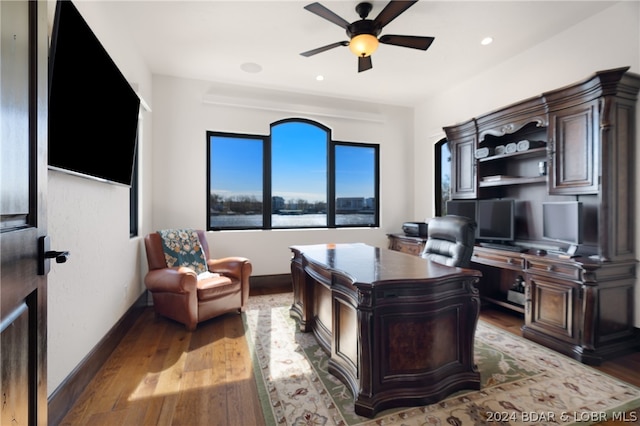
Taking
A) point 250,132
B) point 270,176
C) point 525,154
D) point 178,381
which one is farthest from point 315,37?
point 178,381

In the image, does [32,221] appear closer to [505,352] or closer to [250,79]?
[505,352]

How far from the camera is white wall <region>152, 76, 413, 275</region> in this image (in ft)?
13.8

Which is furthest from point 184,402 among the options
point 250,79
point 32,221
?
point 250,79

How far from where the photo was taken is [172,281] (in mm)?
2977

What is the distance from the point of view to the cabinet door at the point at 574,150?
8.59 feet

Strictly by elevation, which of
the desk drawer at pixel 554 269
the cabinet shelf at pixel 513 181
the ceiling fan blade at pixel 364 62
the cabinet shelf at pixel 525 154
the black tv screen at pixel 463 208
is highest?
the ceiling fan blade at pixel 364 62

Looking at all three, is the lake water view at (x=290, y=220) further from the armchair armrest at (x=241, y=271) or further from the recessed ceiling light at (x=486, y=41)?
the recessed ceiling light at (x=486, y=41)

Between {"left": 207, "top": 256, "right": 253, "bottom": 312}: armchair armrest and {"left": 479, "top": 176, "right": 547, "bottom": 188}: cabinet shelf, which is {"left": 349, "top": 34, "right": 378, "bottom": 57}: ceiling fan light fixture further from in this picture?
{"left": 207, "top": 256, "right": 253, "bottom": 312}: armchair armrest

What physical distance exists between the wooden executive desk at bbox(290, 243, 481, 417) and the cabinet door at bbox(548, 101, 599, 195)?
5.29ft

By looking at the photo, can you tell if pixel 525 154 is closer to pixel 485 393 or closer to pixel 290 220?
pixel 485 393

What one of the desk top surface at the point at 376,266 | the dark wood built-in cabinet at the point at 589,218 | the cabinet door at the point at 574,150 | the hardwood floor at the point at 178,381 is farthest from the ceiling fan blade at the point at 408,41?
the hardwood floor at the point at 178,381

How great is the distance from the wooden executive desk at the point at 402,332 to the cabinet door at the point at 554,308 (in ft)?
3.88

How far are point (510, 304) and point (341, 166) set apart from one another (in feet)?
10.2

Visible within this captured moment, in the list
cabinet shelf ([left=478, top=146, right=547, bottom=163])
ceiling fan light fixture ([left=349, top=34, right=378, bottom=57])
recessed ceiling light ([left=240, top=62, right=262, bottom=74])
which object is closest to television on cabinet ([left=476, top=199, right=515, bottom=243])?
cabinet shelf ([left=478, top=146, right=547, bottom=163])
